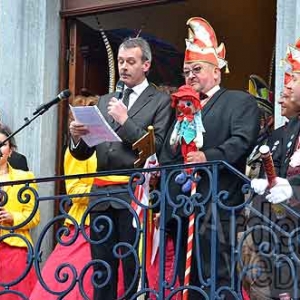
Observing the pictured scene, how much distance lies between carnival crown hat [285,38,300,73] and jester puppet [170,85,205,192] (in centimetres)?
72

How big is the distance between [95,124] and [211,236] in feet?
3.79

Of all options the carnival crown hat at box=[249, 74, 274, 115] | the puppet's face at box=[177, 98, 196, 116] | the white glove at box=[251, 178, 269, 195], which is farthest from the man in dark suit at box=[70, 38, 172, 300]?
the carnival crown hat at box=[249, 74, 274, 115]

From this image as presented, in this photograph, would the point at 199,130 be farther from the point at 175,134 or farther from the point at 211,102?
the point at 211,102

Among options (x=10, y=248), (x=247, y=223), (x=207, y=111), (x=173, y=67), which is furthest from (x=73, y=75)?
(x=247, y=223)

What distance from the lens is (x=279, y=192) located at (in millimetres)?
5348

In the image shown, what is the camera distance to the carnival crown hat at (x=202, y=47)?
664cm

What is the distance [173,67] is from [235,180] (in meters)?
3.43

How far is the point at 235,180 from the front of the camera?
612 cm

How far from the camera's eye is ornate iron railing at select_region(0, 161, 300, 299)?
562 cm

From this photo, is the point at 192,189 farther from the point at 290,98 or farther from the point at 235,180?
the point at 290,98

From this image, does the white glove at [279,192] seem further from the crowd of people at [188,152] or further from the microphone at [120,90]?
the microphone at [120,90]

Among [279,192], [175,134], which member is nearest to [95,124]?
[175,134]

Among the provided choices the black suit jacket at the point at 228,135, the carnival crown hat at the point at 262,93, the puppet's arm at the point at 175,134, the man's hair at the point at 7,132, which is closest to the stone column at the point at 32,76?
the man's hair at the point at 7,132

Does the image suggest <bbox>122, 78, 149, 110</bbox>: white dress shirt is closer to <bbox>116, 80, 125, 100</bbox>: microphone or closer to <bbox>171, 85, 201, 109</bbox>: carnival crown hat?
<bbox>116, 80, 125, 100</bbox>: microphone
